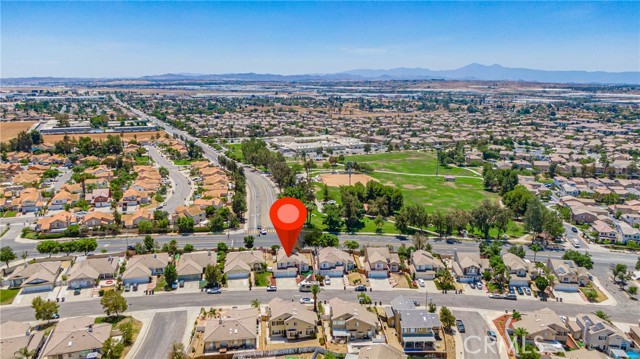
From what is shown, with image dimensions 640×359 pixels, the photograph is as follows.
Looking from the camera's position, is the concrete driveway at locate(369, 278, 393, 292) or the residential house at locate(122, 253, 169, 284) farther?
the concrete driveway at locate(369, 278, 393, 292)

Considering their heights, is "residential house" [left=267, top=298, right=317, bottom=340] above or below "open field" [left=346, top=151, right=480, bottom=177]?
above

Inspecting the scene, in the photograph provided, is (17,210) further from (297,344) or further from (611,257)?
(611,257)

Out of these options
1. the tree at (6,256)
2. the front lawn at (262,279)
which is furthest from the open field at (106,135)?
the front lawn at (262,279)

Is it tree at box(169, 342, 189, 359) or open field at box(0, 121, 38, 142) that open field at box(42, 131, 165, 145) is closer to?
open field at box(0, 121, 38, 142)

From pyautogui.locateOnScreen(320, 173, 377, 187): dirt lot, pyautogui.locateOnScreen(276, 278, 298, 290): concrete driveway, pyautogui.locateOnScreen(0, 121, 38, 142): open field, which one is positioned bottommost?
pyautogui.locateOnScreen(320, 173, 377, 187): dirt lot

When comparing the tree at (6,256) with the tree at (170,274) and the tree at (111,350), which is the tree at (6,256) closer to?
the tree at (170,274)

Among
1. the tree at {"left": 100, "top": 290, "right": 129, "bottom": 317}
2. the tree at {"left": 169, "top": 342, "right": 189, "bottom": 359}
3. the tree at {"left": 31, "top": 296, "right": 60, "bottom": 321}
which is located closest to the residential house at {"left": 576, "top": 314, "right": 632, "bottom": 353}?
the tree at {"left": 169, "top": 342, "right": 189, "bottom": 359}
